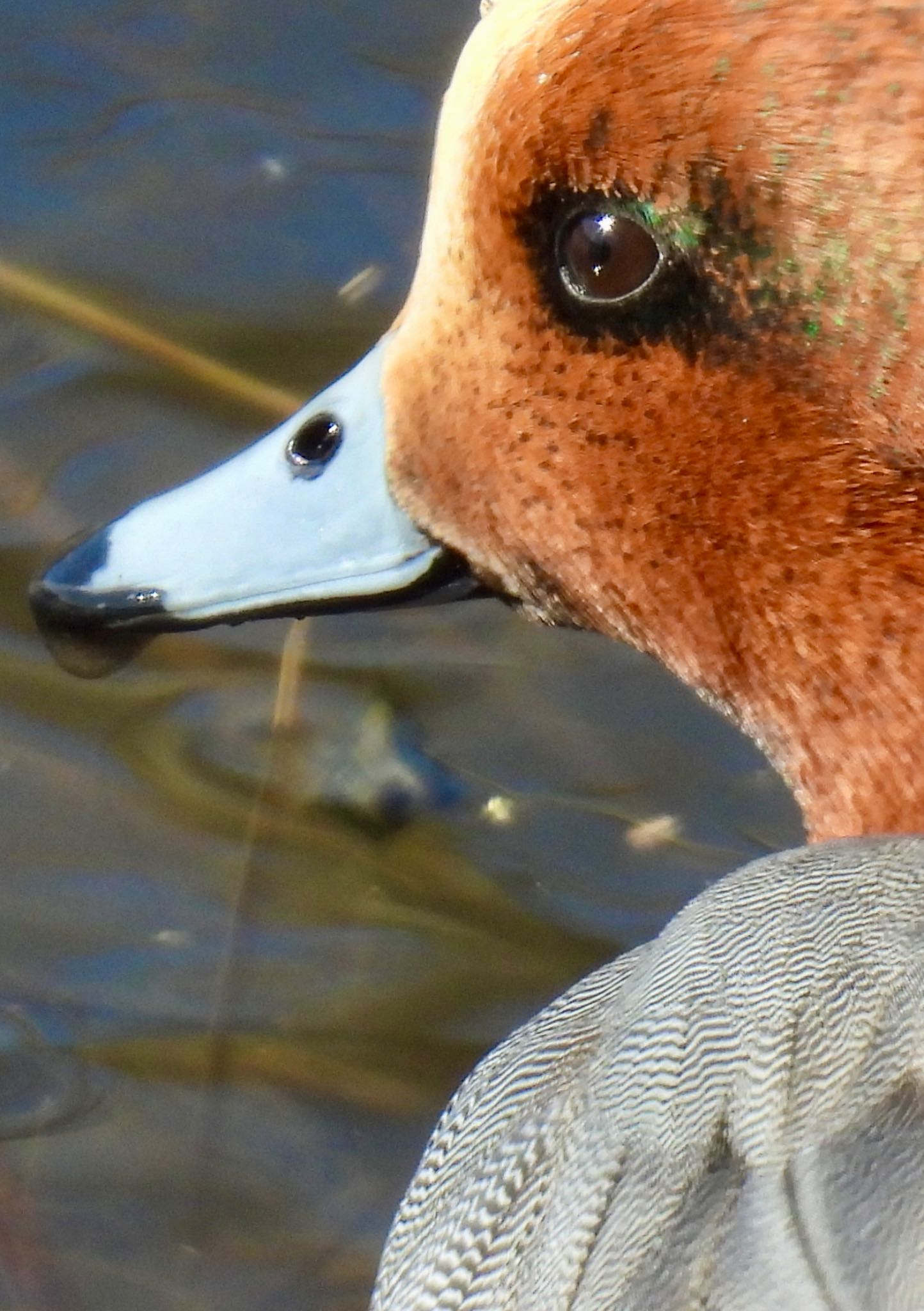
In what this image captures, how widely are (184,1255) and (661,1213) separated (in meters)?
0.97

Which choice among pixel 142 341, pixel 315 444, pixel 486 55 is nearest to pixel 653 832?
pixel 315 444

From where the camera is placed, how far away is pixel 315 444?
215 cm

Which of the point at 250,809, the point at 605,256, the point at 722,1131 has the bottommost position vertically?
the point at 250,809

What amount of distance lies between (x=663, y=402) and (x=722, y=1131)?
62cm

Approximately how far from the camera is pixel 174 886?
2.74 m

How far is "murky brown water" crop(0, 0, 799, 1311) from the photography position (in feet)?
8.07

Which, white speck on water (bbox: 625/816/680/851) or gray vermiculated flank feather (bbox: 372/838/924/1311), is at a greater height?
gray vermiculated flank feather (bbox: 372/838/924/1311)

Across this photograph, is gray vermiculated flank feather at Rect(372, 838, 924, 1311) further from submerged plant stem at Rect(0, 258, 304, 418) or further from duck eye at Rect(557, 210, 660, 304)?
submerged plant stem at Rect(0, 258, 304, 418)

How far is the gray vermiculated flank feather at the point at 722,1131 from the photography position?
1.43 m

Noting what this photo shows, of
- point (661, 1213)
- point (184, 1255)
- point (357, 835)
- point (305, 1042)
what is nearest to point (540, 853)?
point (357, 835)

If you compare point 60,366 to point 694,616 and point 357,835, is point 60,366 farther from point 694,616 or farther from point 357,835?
point 694,616

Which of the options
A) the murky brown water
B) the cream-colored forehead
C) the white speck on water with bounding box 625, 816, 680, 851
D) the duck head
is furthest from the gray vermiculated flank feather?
the white speck on water with bounding box 625, 816, 680, 851

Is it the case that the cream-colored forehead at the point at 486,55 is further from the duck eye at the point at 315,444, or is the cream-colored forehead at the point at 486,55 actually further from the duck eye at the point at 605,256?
the duck eye at the point at 315,444

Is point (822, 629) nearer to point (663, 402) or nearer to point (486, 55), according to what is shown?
point (663, 402)
